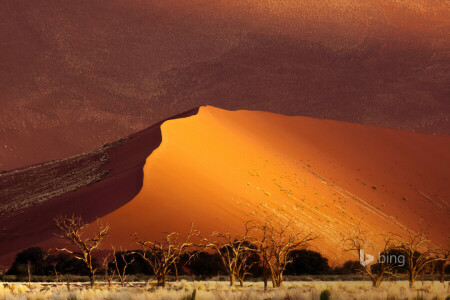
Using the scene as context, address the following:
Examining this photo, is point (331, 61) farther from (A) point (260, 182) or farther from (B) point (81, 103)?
(A) point (260, 182)

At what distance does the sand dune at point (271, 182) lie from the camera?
169ft

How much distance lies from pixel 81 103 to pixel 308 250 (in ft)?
280

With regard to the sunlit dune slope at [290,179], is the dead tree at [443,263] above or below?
below

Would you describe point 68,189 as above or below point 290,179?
below

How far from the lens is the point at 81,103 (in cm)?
12938

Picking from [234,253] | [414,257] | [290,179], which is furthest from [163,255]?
[290,179]

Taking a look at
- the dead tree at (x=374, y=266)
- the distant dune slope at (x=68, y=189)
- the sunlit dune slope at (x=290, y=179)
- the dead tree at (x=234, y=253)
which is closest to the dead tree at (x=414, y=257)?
the dead tree at (x=374, y=266)

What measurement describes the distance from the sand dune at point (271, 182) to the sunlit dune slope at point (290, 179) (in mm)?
131

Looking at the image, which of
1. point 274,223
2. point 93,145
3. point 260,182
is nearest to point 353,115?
point 93,145

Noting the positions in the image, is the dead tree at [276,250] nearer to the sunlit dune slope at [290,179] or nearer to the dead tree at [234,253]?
the dead tree at [234,253]

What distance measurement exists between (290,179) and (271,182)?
3715 millimetres

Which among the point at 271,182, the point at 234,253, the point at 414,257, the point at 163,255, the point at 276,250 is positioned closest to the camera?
the point at 163,255

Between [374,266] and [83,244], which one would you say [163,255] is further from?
[374,266]

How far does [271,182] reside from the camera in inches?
2485
